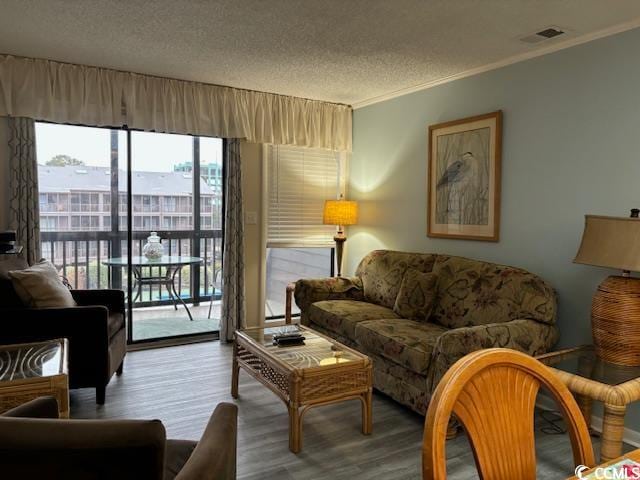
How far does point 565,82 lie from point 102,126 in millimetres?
3727

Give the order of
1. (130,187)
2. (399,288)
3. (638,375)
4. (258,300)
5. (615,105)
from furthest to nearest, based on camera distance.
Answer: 1. (258,300)
2. (130,187)
3. (399,288)
4. (615,105)
5. (638,375)

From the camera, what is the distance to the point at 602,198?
3.03 meters

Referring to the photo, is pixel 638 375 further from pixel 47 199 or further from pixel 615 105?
pixel 47 199

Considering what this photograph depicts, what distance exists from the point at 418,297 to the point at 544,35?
1.99 m

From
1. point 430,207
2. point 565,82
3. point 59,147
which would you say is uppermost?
point 565,82

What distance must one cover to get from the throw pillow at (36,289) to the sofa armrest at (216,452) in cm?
202

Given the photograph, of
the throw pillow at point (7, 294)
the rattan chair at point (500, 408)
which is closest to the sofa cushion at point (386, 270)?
the throw pillow at point (7, 294)

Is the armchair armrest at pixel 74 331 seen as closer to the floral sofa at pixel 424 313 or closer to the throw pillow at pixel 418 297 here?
the floral sofa at pixel 424 313

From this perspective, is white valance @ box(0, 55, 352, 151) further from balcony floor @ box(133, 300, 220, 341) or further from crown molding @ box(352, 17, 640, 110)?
balcony floor @ box(133, 300, 220, 341)

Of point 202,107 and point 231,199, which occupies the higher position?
point 202,107

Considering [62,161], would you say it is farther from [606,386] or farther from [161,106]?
[606,386]

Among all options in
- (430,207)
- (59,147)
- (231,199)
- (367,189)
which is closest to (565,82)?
(430,207)

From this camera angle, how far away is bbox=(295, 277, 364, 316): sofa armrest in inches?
173

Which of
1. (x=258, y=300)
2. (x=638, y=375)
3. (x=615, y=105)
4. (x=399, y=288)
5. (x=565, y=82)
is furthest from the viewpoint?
(x=258, y=300)
